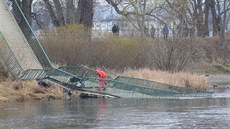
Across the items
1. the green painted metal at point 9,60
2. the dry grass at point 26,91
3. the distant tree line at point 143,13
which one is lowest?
the dry grass at point 26,91

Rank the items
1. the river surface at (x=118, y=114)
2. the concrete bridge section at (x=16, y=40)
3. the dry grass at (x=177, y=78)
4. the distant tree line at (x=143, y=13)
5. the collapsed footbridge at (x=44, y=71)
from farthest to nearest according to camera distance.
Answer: the distant tree line at (x=143, y=13) < the dry grass at (x=177, y=78) < the concrete bridge section at (x=16, y=40) < the collapsed footbridge at (x=44, y=71) < the river surface at (x=118, y=114)

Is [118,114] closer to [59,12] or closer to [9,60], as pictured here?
[9,60]

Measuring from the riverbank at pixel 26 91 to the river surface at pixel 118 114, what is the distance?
134cm

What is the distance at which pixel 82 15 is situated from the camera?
51719mm

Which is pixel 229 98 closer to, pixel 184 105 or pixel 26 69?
pixel 184 105

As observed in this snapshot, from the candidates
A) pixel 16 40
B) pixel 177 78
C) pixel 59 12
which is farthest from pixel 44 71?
pixel 59 12

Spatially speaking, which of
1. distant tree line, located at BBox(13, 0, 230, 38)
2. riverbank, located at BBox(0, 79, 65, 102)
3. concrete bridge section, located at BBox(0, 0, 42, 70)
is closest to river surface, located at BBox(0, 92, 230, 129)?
riverbank, located at BBox(0, 79, 65, 102)

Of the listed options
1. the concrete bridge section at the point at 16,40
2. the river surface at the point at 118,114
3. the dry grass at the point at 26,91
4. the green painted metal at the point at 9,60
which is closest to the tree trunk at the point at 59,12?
the concrete bridge section at the point at 16,40

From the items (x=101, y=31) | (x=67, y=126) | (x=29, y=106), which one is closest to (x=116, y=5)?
(x=101, y=31)

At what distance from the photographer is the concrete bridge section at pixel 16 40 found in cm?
3453

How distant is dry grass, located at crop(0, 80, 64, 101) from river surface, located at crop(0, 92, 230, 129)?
53.7 inches

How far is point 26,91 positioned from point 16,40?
5.76 metres

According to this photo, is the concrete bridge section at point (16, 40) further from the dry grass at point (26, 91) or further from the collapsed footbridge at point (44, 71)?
the dry grass at point (26, 91)

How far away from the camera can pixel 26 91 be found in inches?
1198
